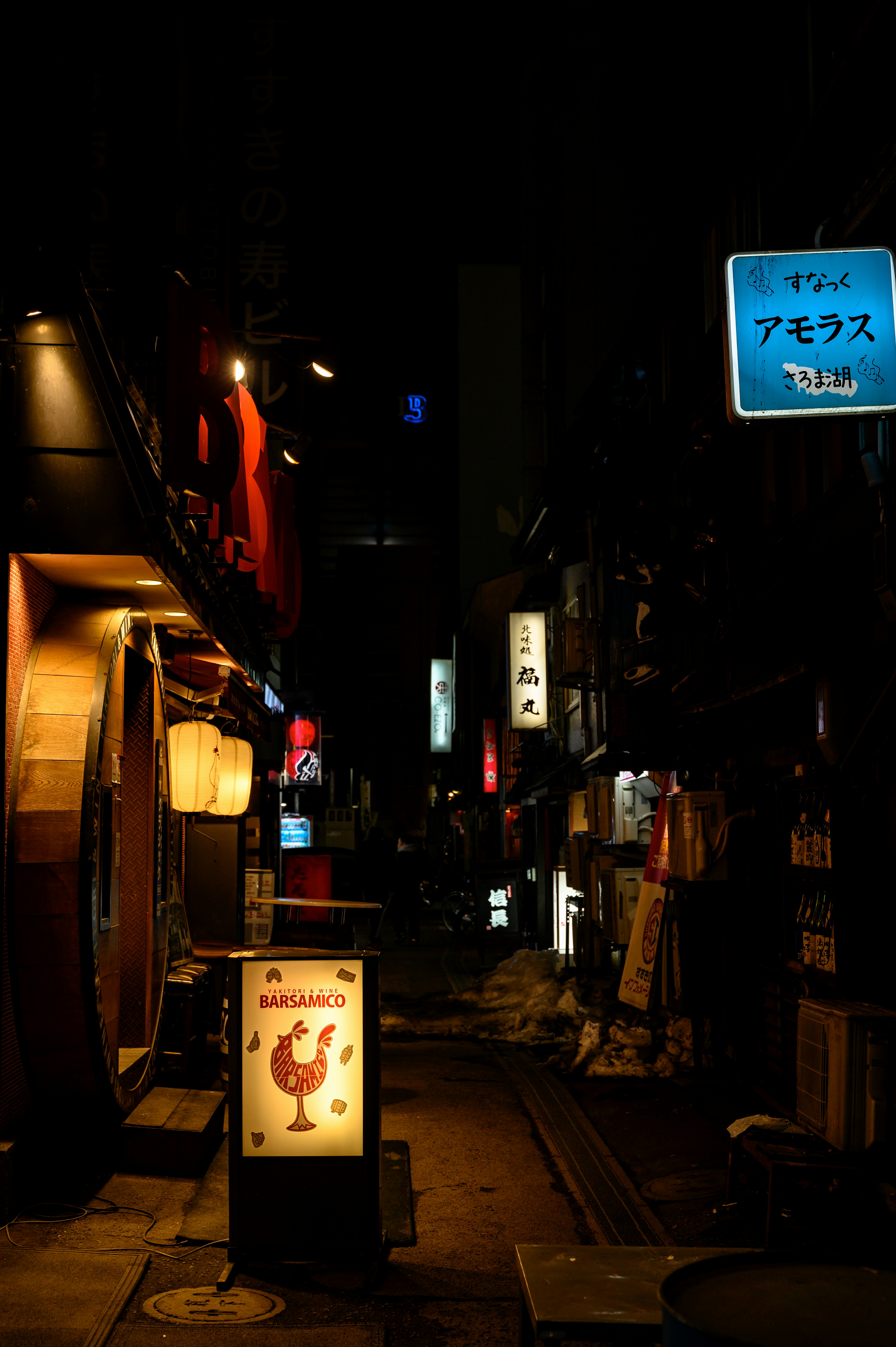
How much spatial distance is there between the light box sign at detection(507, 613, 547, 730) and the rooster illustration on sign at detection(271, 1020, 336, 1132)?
55.8 feet

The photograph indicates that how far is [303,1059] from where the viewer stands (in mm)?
6805

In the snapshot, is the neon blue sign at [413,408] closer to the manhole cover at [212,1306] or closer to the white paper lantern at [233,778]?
the white paper lantern at [233,778]

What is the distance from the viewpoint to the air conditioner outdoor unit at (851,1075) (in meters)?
7.27

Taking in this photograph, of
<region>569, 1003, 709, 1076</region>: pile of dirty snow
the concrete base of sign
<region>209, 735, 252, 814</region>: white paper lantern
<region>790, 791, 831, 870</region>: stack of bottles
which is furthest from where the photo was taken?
<region>209, 735, 252, 814</region>: white paper lantern

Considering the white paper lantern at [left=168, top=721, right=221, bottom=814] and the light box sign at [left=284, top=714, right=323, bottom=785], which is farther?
the light box sign at [left=284, top=714, right=323, bottom=785]

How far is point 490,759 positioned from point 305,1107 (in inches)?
1245

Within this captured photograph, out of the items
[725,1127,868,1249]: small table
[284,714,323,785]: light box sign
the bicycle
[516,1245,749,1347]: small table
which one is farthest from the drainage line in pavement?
[284,714,323,785]: light box sign

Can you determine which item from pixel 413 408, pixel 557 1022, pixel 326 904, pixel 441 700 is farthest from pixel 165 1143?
pixel 413 408

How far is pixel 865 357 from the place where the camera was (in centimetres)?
771

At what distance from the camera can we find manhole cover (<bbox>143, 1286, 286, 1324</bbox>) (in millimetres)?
5922

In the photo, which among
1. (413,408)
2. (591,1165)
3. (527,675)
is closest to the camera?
(591,1165)

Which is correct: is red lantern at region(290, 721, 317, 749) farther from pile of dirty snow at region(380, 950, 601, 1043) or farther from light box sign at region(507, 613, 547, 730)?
pile of dirty snow at region(380, 950, 601, 1043)

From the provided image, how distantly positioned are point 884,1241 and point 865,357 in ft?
19.1

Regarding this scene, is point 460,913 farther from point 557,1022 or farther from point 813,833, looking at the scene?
point 813,833
